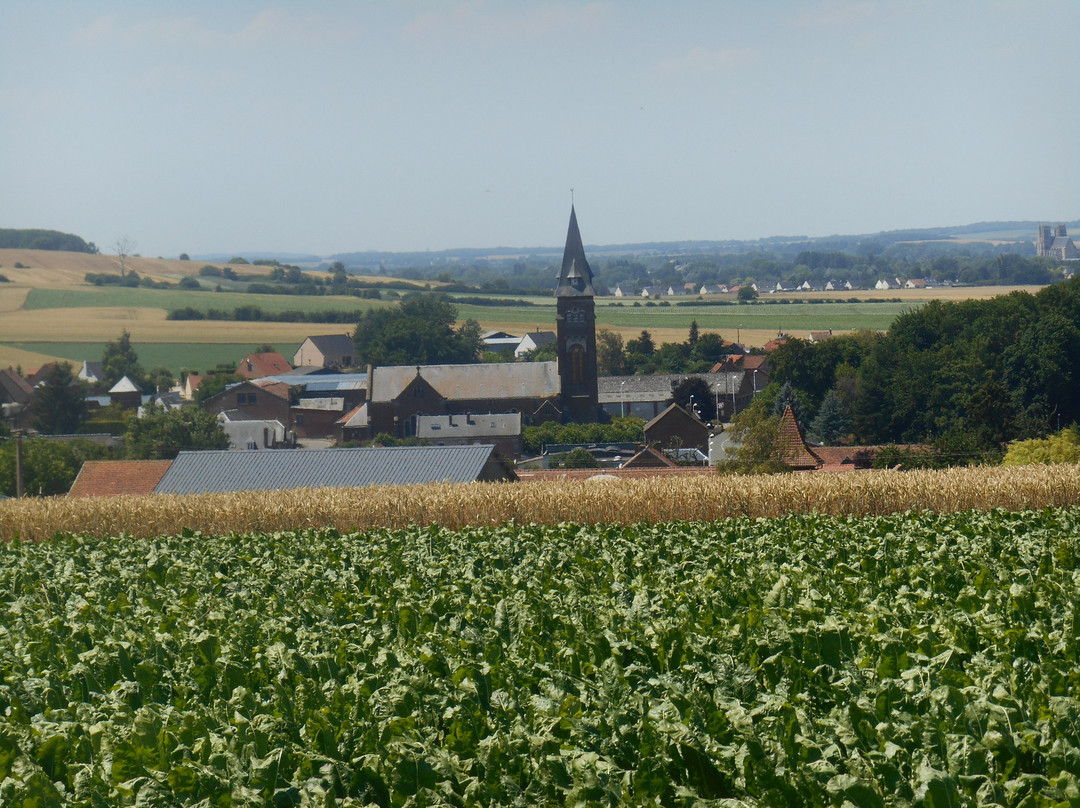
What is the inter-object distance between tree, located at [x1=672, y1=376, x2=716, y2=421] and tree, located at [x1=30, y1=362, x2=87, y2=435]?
48.1 m

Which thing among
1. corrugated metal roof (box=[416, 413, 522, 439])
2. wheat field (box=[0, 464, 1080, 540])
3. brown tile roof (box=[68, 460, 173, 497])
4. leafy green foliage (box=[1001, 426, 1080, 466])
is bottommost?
corrugated metal roof (box=[416, 413, 522, 439])

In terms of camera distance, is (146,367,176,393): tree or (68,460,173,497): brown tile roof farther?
(146,367,176,393): tree

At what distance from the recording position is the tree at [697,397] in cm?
8219

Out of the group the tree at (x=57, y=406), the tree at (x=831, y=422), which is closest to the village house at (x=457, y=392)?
the tree at (x=831, y=422)

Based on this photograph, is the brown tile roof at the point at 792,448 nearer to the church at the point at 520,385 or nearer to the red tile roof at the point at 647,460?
the red tile roof at the point at 647,460

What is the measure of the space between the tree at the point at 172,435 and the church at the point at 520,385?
1436 centimetres

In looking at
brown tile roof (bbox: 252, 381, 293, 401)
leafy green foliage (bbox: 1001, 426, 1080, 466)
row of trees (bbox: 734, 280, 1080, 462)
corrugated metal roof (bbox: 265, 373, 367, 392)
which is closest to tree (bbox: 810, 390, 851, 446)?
row of trees (bbox: 734, 280, 1080, 462)

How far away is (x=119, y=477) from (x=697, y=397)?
50547 millimetres

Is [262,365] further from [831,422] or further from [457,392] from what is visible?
[831,422]

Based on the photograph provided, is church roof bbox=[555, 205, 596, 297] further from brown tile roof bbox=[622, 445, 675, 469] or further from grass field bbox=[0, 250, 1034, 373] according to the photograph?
grass field bbox=[0, 250, 1034, 373]

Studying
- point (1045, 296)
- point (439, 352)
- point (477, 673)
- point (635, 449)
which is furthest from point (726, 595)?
point (439, 352)

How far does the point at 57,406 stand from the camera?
86.8 metres

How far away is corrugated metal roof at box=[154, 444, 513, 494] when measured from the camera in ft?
109

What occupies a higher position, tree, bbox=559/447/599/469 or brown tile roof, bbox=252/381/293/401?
brown tile roof, bbox=252/381/293/401
